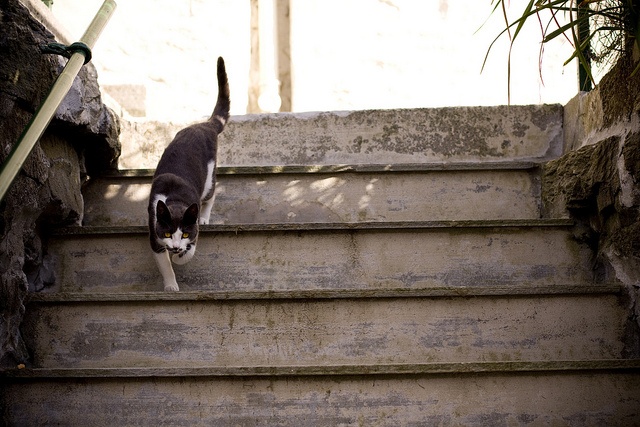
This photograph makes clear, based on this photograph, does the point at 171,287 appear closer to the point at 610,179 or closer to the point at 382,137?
the point at 382,137

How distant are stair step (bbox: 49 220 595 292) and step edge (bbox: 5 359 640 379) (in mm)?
584

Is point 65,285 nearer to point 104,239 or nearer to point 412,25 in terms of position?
point 104,239

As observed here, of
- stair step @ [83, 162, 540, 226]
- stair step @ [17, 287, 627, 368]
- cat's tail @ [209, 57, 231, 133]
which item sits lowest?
stair step @ [17, 287, 627, 368]

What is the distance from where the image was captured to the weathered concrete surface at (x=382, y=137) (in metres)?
3.50

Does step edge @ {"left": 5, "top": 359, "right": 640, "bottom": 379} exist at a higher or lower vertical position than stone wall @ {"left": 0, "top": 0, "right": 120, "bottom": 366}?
lower

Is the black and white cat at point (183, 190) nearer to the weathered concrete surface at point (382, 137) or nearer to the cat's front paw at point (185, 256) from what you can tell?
the cat's front paw at point (185, 256)

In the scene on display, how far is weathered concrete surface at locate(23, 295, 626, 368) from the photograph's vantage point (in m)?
2.36

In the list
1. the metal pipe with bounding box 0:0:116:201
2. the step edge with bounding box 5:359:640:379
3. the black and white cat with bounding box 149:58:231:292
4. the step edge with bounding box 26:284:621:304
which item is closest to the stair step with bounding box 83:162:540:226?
the black and white cat with bounding box 149:58:231:292

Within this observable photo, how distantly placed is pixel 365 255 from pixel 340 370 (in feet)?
2.25

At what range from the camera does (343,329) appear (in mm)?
2385

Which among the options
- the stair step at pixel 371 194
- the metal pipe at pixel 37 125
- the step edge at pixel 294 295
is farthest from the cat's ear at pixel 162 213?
the metal pipe at pixel 37 125

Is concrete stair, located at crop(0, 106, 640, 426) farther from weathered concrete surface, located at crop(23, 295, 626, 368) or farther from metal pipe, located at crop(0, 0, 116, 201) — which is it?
metal pipe, located at crop(0, 0, 116, 201)

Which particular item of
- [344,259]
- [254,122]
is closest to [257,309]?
[344,259]

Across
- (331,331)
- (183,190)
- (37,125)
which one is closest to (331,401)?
(331,331)
